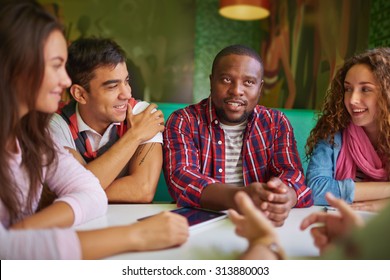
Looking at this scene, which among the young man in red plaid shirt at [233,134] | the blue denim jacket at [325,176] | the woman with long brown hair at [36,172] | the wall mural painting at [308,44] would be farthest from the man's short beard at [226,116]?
the wall mural painting at [308,44]

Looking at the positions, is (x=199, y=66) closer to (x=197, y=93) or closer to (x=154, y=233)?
(x=197, y=93)

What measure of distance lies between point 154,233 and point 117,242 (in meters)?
0.06

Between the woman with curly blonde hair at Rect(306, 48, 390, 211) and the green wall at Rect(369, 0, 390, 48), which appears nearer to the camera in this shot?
the woman with curly blonde hair at Rect(306, 48, 390, 211)

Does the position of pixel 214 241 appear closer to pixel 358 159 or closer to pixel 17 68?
pixel 17 68

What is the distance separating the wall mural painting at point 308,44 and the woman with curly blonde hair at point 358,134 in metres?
0.69

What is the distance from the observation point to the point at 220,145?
3.70 feet

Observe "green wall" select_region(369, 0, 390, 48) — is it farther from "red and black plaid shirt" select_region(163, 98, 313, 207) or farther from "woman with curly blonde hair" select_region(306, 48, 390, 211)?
A: "red and black plaid shirt" select_region(163, 98, 313, 207)

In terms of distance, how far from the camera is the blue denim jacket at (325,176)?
100 cm

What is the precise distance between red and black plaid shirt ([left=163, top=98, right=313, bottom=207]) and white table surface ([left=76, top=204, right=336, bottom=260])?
0.86ft

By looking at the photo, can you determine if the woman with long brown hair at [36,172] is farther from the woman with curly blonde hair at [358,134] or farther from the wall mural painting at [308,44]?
the wall mural painting at [308,44]

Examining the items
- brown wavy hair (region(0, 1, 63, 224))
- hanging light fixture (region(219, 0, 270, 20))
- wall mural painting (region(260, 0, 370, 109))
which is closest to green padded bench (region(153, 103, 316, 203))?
wall mural painting (region(260, 0, 370, 109))

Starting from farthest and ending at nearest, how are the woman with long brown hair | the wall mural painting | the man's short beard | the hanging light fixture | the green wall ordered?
the hanging light fixture < the wall mural painting < the green wall < the man's short beard < the woman with long brown hair

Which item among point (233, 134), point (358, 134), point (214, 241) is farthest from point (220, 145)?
point (214, 241)

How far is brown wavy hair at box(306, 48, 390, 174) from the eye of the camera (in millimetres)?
1079
